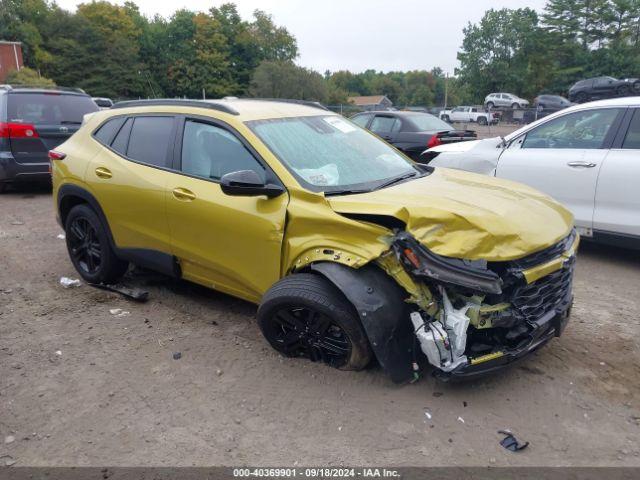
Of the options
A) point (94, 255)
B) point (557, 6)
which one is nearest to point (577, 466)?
point (94, 255)

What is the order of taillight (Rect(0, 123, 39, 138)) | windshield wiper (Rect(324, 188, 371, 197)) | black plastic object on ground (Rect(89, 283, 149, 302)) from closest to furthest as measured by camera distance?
windshield wiper (Rect(324, 188, 371, 197)) → black plastic object on ground (Rect(89, 283, 149, 302)) → taillight (Rect(0, 123, 39, 138))

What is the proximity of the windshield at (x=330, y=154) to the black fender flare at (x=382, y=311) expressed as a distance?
2.13 feet

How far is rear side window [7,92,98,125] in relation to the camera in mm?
8766

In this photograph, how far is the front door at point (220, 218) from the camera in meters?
3.65

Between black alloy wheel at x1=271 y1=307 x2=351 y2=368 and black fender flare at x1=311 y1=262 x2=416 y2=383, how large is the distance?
0.27 meters

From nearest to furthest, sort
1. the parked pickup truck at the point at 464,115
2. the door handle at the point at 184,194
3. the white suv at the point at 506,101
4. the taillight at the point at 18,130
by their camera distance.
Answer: the door handle at the point at 184,194
the taillight at the point at 18,130
the parked pickup truck at the point at 464,115
the white suv at the point at 506,101

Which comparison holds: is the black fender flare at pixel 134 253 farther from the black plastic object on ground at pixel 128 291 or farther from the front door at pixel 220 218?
the black plastic object on ground at pixel 128 291

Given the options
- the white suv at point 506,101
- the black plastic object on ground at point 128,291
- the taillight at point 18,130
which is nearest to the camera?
the black plastic object on ground at point 128,291

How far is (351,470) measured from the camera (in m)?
2.73

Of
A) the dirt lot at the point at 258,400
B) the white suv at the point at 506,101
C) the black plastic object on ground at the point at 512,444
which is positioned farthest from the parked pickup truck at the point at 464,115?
the black plastic object on ground at the point at 512,444

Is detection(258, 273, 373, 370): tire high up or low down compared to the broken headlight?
down

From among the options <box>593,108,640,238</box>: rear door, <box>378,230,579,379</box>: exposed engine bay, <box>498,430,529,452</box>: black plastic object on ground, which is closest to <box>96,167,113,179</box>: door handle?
<box>378,230,579,379</box>: exposed engine bay

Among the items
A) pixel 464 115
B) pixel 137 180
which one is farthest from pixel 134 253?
pixel 464 115

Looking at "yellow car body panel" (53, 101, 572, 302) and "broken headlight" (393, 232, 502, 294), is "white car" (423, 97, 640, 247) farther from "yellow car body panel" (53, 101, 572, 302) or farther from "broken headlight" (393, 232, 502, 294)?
"broken headlight" (393, 232, 502, 294)
